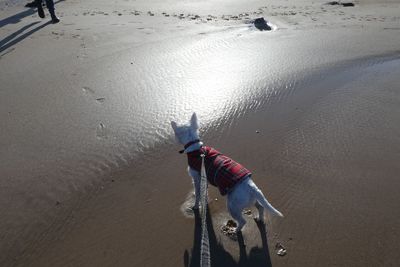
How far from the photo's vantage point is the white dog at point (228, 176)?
12.7 ft

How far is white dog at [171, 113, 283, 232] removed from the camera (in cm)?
388

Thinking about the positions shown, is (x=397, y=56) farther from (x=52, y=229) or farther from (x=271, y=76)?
(x=52, y=229)

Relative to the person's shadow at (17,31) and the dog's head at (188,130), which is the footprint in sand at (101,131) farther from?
the person's shadow at (17,31)

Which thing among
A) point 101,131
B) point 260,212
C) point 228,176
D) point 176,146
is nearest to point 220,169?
point 228,176

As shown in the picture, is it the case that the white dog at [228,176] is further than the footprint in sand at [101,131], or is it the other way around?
the footprint in sand at [101,131]

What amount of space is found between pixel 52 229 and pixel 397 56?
866cm

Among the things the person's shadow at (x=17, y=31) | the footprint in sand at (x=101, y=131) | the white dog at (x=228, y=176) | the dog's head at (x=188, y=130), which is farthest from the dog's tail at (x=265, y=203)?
the person's shadow at (x=17, y=31)

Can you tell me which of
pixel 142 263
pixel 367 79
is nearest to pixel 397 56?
pixel 367 79

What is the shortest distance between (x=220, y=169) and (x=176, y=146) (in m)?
1.79

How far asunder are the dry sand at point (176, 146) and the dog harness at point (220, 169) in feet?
2.24

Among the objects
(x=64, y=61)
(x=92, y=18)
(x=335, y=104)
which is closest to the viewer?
(x=335, y=104)

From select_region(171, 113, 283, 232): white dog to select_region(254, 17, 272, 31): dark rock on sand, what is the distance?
23.5ft

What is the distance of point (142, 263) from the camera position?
13.0 feet

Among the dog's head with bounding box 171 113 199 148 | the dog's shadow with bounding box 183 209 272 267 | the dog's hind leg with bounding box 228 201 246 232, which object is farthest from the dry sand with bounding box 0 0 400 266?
the dog's head with bounding box 171 113 199 148
